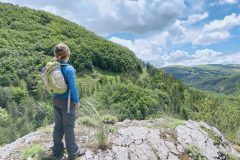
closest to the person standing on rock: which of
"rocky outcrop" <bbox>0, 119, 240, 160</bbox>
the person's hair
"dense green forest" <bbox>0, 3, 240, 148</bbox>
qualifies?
the person's hair

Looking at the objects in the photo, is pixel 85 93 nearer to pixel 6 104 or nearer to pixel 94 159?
pixel 6 104

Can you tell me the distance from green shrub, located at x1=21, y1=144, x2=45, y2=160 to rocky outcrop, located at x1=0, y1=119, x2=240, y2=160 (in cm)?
26

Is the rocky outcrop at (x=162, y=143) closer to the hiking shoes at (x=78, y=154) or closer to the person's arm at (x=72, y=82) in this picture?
the hiking shoes at (x=78, y=154)

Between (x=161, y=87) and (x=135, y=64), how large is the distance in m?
33.1

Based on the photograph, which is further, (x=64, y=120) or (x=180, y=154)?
A: (x=180, y=154)

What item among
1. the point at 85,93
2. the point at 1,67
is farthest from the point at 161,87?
the point at 1,67

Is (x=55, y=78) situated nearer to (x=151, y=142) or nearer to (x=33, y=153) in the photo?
(x=33, y=153)

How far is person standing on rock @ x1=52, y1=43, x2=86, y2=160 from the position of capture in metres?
10.1

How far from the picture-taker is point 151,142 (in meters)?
12.5

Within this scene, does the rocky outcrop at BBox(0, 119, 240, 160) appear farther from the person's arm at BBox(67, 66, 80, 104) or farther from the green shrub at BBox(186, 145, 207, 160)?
the person's arm at BBox(67, 66, 80, 104)

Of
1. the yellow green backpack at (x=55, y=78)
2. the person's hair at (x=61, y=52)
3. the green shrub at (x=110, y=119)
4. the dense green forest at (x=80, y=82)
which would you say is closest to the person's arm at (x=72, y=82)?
the yellow green backpack at (x=55, y=78)

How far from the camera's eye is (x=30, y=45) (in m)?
174

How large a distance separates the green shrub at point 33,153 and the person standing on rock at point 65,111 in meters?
0.43

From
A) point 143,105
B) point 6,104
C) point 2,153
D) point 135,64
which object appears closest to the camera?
point 2,153
